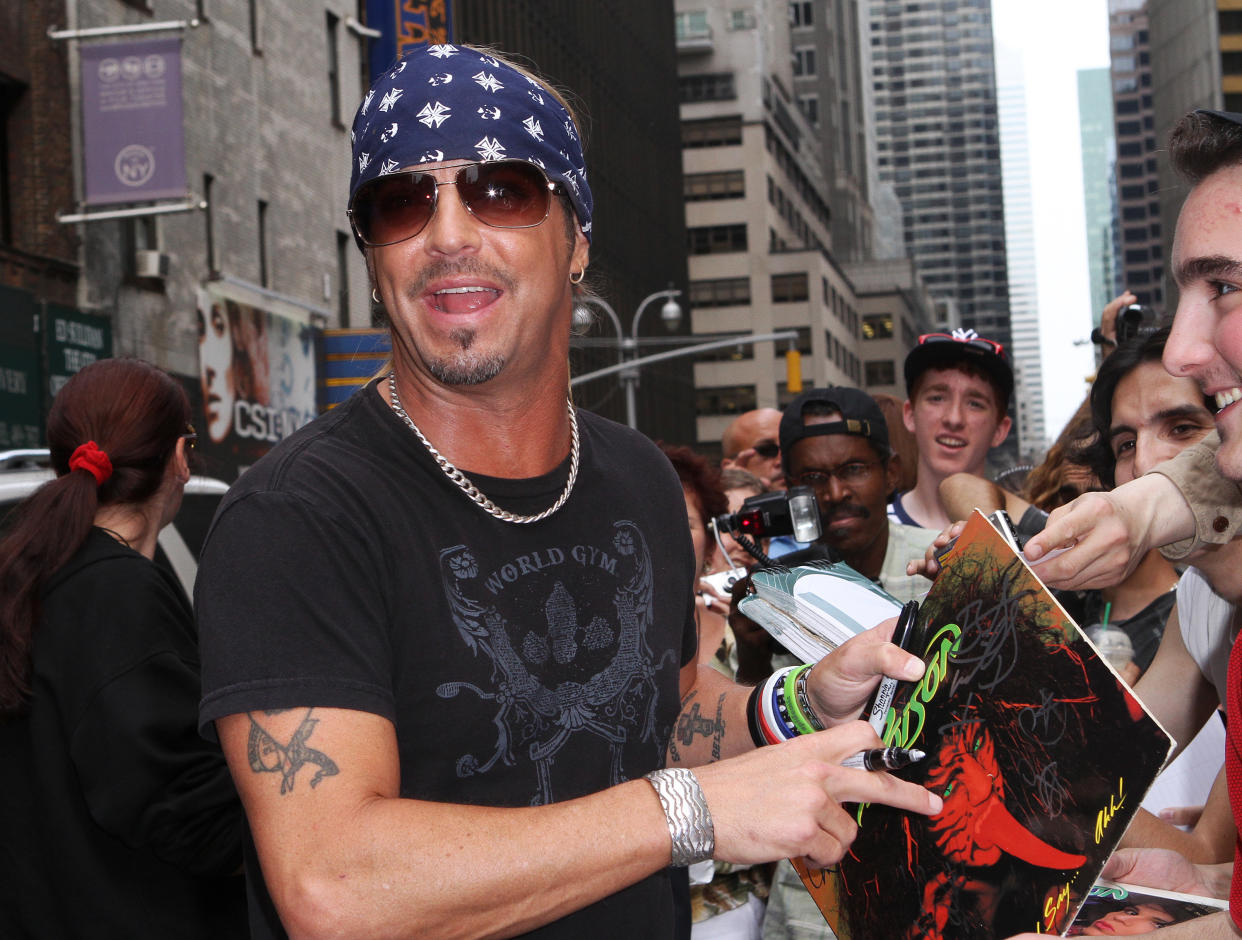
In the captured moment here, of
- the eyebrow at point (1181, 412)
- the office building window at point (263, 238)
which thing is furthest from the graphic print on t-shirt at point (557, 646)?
the office building window at point (263, 238)

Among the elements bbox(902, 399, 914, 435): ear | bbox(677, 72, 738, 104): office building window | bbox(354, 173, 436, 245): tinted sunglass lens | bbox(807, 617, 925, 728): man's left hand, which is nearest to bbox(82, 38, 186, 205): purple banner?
bbox(902, 399, 914, 435): ear

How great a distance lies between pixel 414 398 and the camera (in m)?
2.61

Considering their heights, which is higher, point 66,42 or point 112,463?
point 66,42

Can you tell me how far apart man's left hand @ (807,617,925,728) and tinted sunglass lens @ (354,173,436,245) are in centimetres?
114

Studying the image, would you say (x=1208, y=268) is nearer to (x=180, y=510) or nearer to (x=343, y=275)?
(x=180, y=510)

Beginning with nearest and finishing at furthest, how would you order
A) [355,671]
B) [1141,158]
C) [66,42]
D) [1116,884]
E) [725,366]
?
[355,671] → [1116,884] → [66,42] → [725,366] → [1141,158]

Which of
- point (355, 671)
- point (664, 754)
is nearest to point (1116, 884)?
point (664, 754)

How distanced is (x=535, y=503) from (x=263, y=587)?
601mm

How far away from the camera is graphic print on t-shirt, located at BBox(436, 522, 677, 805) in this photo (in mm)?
2365

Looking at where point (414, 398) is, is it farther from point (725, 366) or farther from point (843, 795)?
point (725, 366)

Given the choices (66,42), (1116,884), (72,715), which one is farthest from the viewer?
(66,42)

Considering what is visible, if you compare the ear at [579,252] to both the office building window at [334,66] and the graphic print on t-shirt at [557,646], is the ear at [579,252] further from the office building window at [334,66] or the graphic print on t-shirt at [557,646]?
the office building window at [334,66]

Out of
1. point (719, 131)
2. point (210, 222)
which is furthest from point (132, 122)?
point (719, 131)

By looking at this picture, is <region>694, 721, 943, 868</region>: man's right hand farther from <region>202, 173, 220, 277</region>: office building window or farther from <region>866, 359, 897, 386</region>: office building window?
<region>866, 359, 897, 386</region>: office building window
